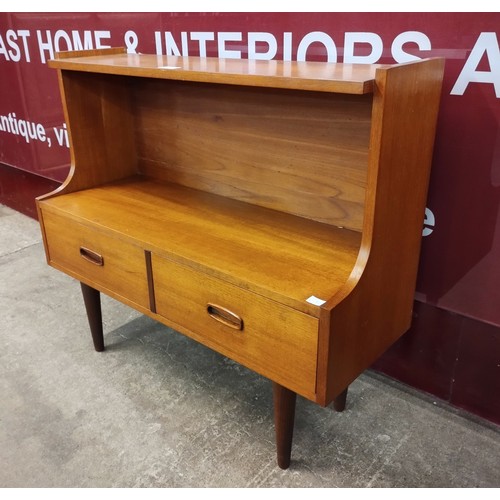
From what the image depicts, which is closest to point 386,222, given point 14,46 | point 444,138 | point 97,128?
point 444,138

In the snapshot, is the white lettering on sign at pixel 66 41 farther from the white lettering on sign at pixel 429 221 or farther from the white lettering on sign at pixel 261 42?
the white lettering on sign at pixel 429 221

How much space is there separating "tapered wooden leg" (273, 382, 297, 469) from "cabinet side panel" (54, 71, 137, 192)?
104cm

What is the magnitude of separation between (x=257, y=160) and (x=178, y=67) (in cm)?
39

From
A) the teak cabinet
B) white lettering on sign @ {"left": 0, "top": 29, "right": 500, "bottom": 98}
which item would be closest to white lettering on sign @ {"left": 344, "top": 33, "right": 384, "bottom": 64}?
white lettering on sign @ {"left": 0, "top": 29, "right": 500, "bottom": 98}

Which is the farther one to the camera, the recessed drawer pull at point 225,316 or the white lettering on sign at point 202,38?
the white lettering on sign at point 202,38

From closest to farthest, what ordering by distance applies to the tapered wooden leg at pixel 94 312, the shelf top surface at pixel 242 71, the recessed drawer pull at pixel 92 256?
the shelf top surface at pixel 242 71, the recessed drawer pull at pixel 92 256, the tapered wooden leg at pixel 94 312

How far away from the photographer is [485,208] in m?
1.47

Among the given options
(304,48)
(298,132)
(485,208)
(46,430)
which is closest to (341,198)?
(298,132)

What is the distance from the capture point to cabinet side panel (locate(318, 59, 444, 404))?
113cm

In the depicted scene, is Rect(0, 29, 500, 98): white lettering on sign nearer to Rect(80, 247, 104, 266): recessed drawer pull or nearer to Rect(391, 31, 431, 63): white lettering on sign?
Rect(391, 31, 431, 63): white lettering on sign

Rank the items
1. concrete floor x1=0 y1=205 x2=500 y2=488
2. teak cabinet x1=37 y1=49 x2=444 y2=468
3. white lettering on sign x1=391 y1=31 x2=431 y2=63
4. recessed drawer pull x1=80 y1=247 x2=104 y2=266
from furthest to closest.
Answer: recessed drawer pull x1=80 y1=247 x2=104 y2=266
concrete floor x1=0 y1=205 x2=500 y2=488
white lettering on sign x1=391 y1=31 x2=431 y2=63
teak cabinet x1=37 y1=49 x2=444 y2=468

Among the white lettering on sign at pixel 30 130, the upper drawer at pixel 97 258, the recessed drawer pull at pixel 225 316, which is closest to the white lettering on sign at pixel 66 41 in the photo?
the white lettering on sign at pixel 30 130

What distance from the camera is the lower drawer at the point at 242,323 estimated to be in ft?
3.97

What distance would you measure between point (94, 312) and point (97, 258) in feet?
1.37
